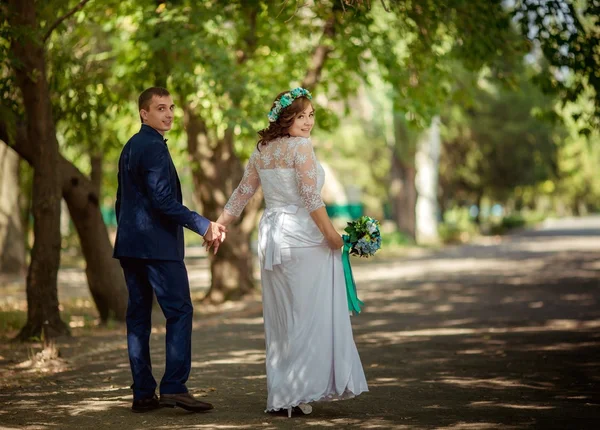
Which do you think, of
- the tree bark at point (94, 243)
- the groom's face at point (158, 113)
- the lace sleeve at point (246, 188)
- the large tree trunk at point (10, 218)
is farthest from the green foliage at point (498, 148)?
the groom's face at point (158, 113)

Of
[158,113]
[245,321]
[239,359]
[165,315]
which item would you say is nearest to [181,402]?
[165,315]

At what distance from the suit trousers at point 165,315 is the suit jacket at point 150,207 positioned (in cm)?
12

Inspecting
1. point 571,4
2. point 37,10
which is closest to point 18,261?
point 37,10

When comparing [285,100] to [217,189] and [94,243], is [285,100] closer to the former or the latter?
[94,243]

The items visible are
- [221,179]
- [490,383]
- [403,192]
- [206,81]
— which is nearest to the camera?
[490,383]

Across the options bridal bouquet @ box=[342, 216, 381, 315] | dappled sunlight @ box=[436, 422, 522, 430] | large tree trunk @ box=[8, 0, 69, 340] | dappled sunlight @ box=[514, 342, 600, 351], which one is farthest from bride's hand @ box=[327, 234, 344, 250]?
large tree trunk @ box=[8, 0, 69, 340]

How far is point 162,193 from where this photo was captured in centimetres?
720

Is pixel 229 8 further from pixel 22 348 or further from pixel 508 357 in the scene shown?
pixel 508 357

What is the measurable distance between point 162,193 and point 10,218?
67.4 feet

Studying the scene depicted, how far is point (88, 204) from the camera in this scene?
1413 cm

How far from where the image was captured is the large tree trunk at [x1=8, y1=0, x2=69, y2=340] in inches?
488

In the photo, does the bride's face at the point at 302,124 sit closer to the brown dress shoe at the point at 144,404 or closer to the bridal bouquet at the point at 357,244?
the bridal bouquet at the point at 357,244

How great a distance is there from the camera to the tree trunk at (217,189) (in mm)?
18969

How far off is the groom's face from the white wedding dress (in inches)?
27.5
